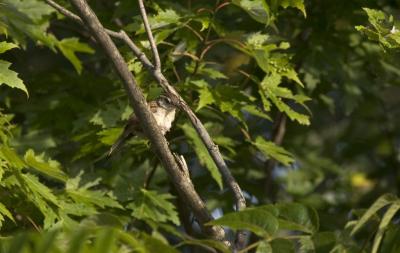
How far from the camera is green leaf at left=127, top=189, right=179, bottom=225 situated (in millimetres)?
4297

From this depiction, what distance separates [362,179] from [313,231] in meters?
4.72

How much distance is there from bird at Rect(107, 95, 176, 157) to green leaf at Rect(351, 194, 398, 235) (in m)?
1.53

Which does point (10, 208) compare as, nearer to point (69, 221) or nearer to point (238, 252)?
point (69, 221)

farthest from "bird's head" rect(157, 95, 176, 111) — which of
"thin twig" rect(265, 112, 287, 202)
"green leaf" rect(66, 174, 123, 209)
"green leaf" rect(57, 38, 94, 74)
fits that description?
"thin twig" rect(265, 112, 287, 202)

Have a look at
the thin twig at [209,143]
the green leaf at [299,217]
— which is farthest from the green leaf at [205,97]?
the green leaf at [299,217]

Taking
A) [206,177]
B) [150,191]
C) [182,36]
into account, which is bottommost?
[206,177]

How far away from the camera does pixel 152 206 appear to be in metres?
4.41

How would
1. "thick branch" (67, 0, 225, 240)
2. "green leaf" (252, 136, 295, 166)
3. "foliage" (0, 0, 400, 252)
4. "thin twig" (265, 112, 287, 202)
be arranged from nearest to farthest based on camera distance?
"thick branch" (67, 0, 225, 240)
"foliage" (0, 0, 400, 252)
"green leaf" (252, 136, 295, 166)
"thin twig" (265, 112, 287, 202)

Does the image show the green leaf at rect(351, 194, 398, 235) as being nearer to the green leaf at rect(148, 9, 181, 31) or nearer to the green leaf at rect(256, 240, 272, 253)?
the green leaf at rect(256, 240, 272, 253)

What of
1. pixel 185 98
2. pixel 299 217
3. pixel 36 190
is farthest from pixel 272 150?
pixel 299 217

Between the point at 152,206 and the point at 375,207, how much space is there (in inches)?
79.2

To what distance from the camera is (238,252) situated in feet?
8.54

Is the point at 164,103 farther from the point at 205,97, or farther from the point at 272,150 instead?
the point at 272,150

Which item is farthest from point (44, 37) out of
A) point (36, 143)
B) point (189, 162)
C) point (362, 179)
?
point (362, 179)
